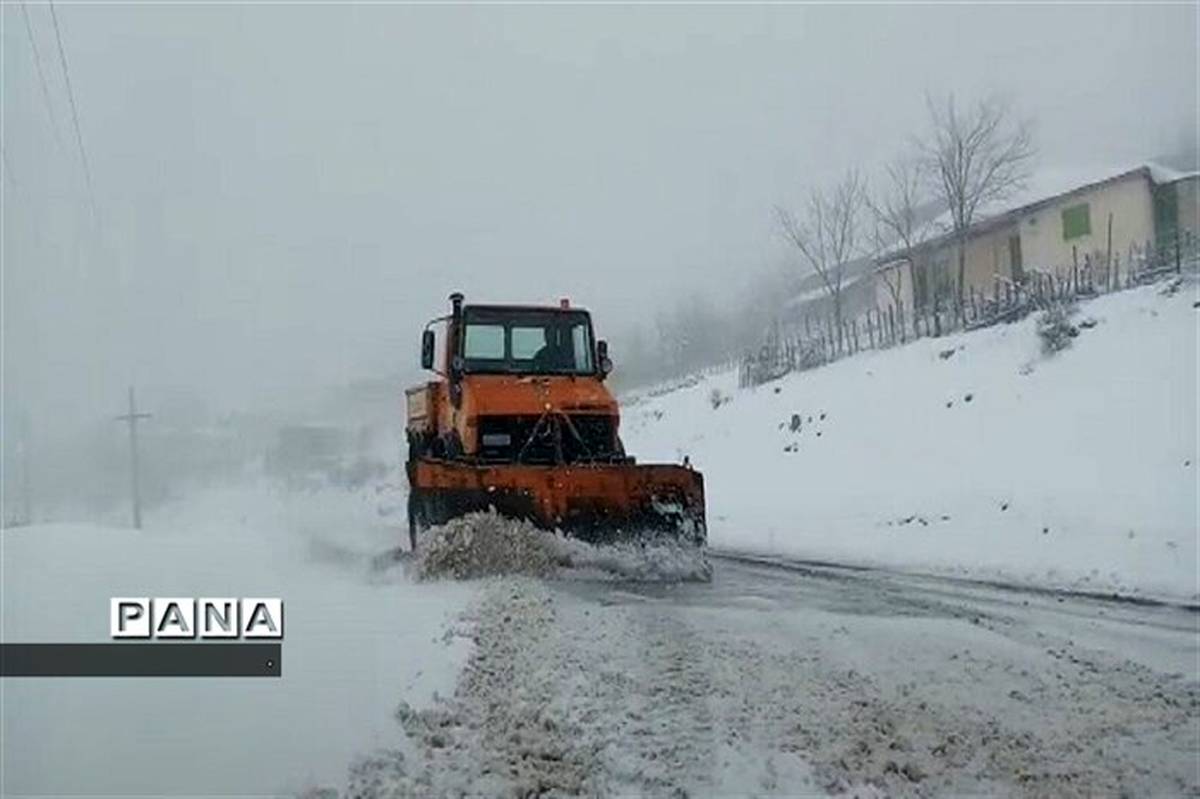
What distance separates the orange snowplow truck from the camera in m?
5.17

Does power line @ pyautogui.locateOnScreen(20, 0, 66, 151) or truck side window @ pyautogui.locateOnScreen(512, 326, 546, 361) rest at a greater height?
power line @ pyautogui.locateOnScreen(20, 0, 66, 151)

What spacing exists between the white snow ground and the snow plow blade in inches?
82.1

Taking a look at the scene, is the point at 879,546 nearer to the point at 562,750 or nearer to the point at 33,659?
the point at 562,750

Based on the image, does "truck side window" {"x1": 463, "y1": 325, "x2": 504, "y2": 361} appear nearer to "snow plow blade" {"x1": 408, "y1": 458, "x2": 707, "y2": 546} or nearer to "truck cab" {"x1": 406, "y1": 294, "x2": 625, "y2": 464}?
"truck cab" {"x1": 406, "y1": 294, "x2": 625, "y2": 464}

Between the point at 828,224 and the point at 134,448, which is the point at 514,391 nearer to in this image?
the point at 828,224

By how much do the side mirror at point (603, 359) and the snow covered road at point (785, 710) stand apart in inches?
33.8

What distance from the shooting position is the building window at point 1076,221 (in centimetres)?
485

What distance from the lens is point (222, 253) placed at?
4.04 m

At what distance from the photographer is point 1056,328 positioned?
240 inches

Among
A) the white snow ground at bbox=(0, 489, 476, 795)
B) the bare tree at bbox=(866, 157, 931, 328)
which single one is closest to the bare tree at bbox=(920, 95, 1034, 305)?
the bare tree at bbox=(866, 157, 931, 328)

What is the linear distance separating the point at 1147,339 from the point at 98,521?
153 inches

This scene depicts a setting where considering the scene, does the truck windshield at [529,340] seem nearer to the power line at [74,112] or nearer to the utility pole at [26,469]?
the power line at [74,112]

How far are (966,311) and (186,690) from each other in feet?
11.1

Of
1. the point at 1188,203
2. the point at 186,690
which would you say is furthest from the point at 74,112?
the point at 1188,203
